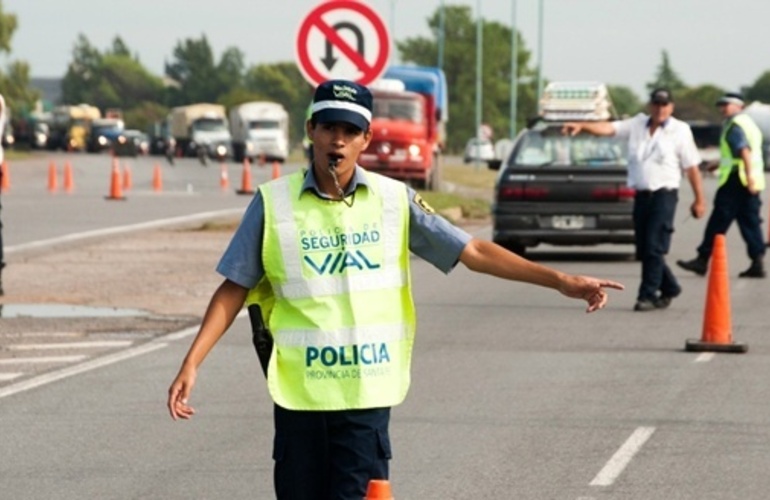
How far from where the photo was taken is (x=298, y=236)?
6.43 m

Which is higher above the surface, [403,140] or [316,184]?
[316,184]

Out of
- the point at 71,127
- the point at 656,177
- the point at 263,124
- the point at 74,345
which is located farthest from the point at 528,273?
the point at 71,127

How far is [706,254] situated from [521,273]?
15741 mm

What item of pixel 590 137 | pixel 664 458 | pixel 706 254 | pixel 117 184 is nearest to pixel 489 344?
pixel 664 458

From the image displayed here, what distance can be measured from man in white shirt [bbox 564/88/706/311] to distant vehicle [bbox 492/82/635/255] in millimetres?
4965

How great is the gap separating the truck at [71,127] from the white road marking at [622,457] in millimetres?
113932

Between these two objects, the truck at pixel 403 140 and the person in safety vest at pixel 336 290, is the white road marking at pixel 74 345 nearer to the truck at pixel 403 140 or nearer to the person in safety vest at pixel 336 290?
the person in safety vest at pixel 336 290

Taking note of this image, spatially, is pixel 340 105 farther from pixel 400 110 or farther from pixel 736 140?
pixel 400 110

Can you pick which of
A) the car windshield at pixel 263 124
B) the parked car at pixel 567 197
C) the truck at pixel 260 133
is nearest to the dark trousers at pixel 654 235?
the parked car at pixel 567 197

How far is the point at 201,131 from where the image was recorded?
104438 mm

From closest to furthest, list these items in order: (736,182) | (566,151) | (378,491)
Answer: (378,491), (736,182), (566,151)

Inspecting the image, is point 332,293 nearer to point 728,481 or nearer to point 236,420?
point 728,481

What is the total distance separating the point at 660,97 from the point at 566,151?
241 inches

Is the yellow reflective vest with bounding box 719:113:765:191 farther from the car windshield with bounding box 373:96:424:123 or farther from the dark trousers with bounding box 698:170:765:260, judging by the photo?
the car windshield with bounding box 373:96:424:123
